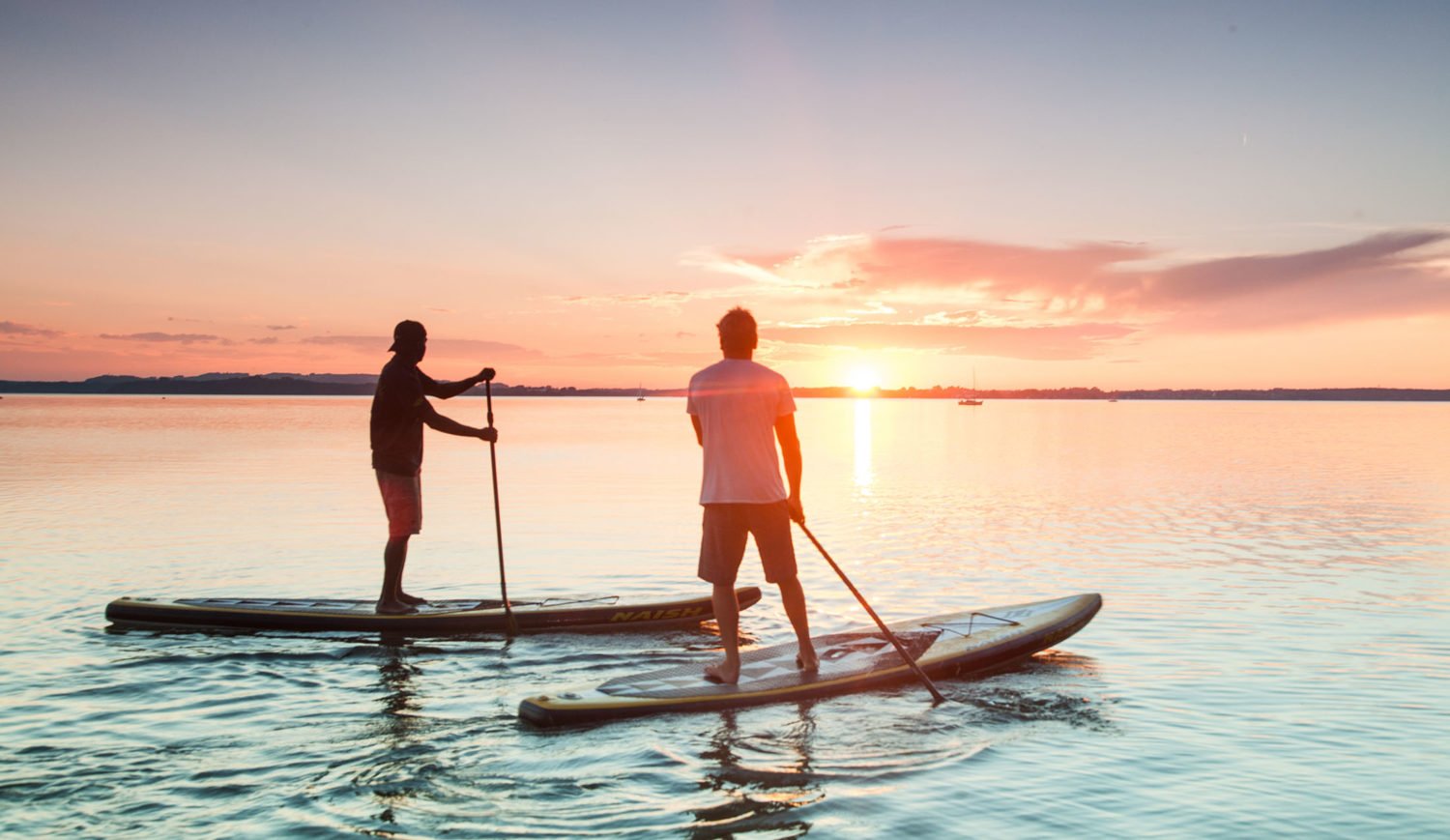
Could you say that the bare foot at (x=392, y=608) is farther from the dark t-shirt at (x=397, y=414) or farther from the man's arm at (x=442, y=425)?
the man's arm at (x=442, y=425)

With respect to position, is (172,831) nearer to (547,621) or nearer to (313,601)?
(547,621)

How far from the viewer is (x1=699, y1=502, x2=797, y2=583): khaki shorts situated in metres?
7.36

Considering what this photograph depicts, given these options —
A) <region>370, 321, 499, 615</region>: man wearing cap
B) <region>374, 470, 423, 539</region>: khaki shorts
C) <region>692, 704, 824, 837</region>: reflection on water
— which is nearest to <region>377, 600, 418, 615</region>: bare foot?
<region>370, 321, 499, 615</region>: man wearing cap

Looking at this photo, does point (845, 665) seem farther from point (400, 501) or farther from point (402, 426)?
point (402, 426)

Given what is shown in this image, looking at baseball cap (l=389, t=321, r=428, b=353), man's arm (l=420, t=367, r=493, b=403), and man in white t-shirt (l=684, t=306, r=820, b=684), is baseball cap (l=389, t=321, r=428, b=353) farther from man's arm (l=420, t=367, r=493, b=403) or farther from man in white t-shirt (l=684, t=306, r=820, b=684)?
man in white t-shirt (l=684, t=306, r=820, b=684)

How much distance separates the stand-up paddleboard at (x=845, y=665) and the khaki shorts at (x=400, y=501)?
3348mm

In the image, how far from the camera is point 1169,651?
10.3m

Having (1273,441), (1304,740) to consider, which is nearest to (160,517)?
(1304,740)

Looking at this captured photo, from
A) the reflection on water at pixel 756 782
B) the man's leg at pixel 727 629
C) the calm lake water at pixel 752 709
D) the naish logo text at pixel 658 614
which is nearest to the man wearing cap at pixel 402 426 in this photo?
the calm lake water at pixel 752 709

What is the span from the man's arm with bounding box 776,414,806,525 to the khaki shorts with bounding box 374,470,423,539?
4.25 meters

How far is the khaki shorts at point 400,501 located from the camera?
32.5 feet

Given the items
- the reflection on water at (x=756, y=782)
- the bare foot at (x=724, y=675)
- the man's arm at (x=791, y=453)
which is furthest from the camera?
the bare foot at (x=724, y=675)

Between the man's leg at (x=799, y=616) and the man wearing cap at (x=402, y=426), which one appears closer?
the man's leg at (x=799, y=616)

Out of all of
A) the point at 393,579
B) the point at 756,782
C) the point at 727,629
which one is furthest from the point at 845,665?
the point at 393,579
